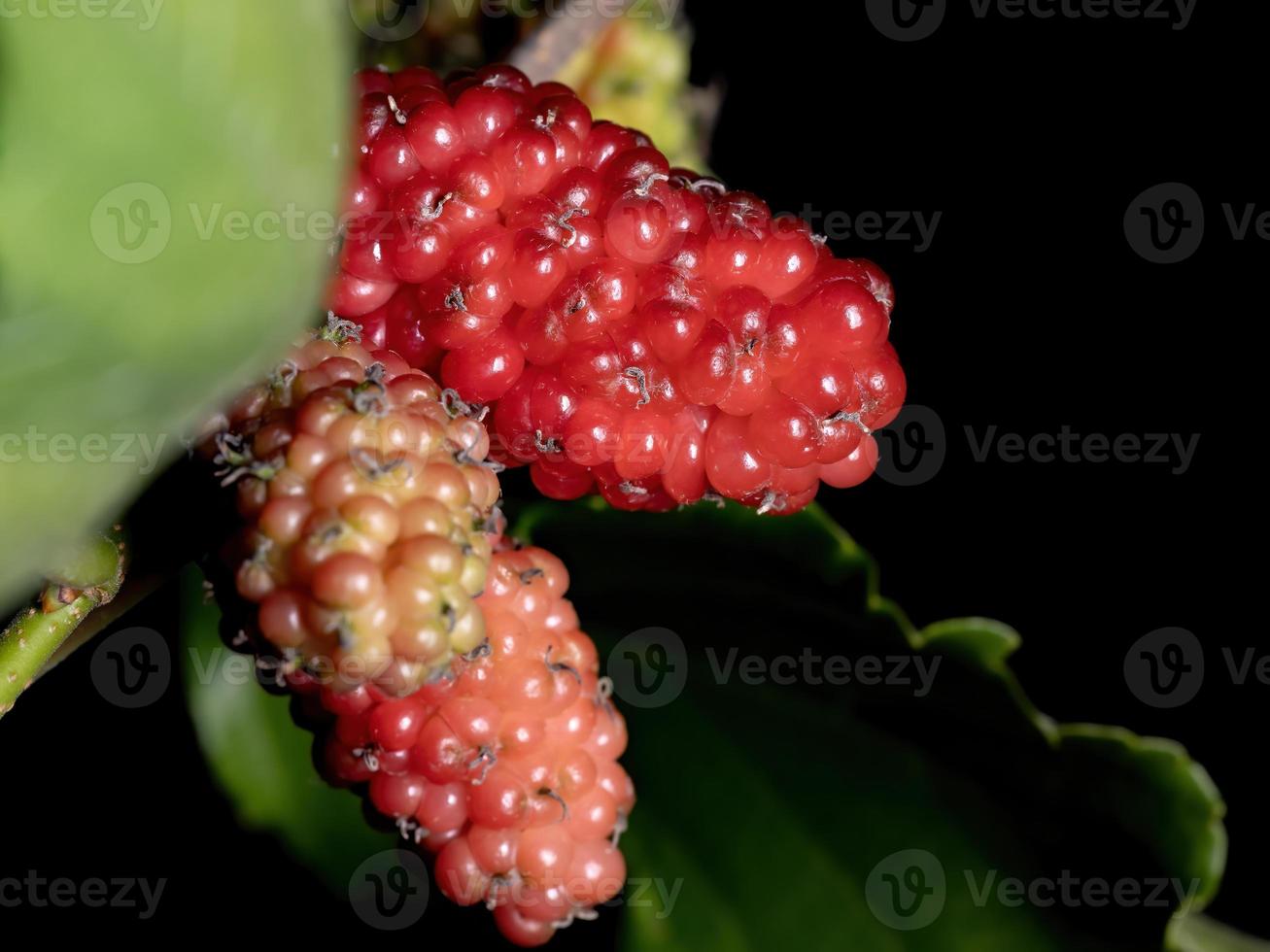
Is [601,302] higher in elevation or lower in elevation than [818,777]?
higher

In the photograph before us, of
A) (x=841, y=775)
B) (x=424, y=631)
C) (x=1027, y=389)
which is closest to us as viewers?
(x=424, y=631)

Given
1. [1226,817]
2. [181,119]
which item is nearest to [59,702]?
[181,119]

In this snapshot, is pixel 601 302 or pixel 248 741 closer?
pixel 601 302

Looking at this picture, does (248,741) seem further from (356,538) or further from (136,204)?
(136,204)

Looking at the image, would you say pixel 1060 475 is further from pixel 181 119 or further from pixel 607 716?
pixel 181 119

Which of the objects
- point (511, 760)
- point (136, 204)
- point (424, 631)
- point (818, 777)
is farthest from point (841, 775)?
point (136, 204)
